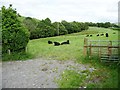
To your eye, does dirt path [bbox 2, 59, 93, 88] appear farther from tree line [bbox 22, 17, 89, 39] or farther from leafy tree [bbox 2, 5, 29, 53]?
tree line [bbox 22, 17, 89, 39]

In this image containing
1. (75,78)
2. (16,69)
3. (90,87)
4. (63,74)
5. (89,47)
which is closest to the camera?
(90,87)

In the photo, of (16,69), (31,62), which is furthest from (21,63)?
(16,69)

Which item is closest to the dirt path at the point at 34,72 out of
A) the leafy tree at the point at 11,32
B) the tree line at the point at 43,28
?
the leafy tree at the point at 11,32

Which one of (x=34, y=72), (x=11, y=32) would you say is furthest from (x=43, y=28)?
(x=34, y=72)

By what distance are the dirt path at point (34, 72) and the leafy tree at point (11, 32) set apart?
324 centimetres

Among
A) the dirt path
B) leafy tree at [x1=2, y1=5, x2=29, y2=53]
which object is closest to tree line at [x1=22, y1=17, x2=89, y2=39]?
leafy tree at [x1=2, y1=5, x2=29, y2=53]

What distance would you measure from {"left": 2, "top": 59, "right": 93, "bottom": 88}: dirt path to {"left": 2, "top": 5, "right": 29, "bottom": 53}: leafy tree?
3238mm

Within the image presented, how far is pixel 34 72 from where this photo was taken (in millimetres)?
18750

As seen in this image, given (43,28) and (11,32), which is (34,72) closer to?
(11,32)

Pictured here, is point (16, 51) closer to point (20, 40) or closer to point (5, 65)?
point (20, 40)

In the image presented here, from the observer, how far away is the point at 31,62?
Result: 23078 millimetres

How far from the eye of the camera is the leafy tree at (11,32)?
25.8m

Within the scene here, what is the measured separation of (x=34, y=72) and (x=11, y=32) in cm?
892

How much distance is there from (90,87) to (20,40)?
1455 cm
